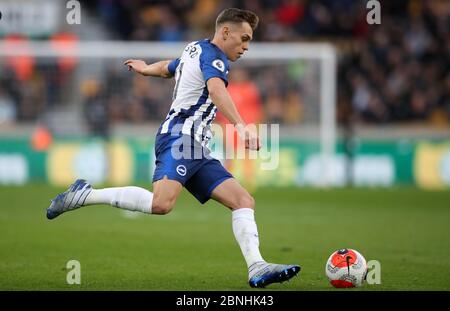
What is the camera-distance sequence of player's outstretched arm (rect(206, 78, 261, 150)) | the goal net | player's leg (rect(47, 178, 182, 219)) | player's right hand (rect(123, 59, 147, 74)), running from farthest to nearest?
the goal net → player's right hand (rect(123, 59, 147, 74)) → player's leg (rect(47, 178, 182, 219)) → player's outstretched arm (rect(206, 78, 261, 150))

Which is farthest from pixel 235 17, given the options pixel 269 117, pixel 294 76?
pixel 294 76

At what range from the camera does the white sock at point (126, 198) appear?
7875 millimetres

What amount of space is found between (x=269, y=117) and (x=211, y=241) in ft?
32.7

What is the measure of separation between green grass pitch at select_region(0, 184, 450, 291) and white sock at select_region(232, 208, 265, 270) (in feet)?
0.86

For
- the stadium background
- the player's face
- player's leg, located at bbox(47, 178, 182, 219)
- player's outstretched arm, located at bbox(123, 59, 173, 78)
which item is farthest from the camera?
the stadium background

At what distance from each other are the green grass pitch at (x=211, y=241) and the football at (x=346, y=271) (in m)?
0.14

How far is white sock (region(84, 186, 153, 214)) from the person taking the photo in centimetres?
788

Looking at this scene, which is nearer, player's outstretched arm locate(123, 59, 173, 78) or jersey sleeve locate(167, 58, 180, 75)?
jersey sleeve locate(167, 58, 180, 75)

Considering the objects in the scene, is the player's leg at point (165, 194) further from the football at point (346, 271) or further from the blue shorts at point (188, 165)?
the football at point (346, 271)

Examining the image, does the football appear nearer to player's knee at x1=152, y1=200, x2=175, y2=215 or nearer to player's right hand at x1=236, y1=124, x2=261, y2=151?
player's right hand at x1=236, y1=124, x2=261, y2=151

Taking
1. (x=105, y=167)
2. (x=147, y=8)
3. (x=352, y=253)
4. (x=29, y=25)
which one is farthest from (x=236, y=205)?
(x=147, y=8)

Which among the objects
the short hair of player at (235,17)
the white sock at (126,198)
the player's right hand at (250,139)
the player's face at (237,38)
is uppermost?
the short hair of player at (235,17)

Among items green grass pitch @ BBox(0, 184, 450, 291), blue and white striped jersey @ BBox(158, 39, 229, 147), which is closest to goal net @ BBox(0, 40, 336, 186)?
green grass pitch @ BBox(0, 184, 450, 291)

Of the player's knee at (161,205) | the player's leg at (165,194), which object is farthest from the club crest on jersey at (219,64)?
the player's knee at (161,205)
